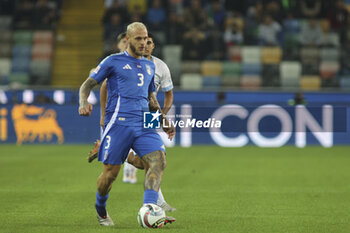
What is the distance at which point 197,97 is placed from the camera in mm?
19266

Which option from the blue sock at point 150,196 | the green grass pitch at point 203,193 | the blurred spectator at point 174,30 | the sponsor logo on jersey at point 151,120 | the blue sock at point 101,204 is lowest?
the green grass pitch at point 203,193

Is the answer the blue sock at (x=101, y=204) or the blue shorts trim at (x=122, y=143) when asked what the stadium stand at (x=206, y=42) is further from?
the blue shorts trim at (x=122, y=143)

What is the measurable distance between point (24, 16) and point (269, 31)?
350 inches

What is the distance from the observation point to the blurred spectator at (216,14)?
76.8 feet

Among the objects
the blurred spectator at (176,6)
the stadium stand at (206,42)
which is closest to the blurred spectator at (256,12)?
the stadium stand at (206,42)

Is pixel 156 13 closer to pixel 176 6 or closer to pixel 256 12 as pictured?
pixel 176 6

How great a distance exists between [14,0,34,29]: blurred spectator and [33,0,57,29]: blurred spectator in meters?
0.22

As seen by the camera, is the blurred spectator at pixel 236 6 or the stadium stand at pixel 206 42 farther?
the blurred spectator at pixel 236 6

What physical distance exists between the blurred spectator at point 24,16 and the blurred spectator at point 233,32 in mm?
7127

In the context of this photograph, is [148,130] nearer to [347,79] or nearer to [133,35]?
[133,35]

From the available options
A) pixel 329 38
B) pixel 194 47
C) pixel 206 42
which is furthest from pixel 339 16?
pixel 194 47

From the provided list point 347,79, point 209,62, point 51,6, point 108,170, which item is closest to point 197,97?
point 209,62

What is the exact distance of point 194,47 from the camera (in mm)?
22359

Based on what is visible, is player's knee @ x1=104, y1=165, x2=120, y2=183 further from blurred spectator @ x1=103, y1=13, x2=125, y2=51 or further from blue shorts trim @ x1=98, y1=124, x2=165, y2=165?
blurred spectator @ x1=103, y1=13, x2=125, y2=51
